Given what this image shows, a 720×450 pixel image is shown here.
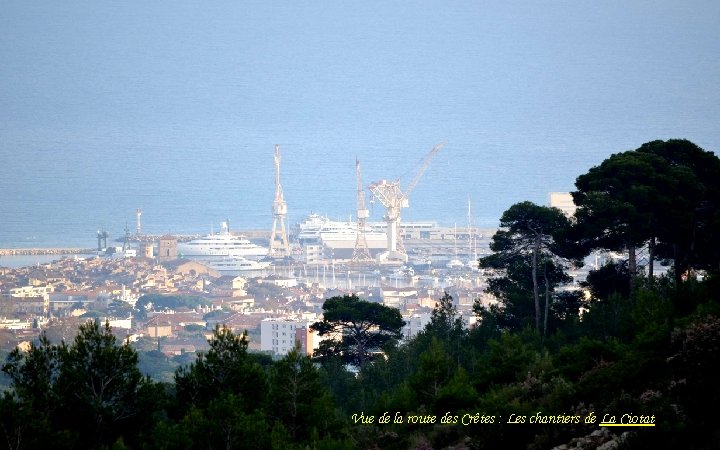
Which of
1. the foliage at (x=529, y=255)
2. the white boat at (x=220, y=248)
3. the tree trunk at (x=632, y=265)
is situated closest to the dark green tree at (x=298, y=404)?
the tree trunk at (x=632, y=265)

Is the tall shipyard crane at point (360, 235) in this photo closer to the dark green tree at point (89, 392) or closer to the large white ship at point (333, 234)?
the large white ship at point (333, 234)

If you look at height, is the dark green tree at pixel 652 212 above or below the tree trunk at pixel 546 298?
above

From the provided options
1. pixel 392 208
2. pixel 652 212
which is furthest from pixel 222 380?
pixel 392 208

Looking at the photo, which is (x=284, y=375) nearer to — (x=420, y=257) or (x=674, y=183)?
(x=674, y=183)

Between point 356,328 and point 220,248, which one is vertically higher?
point 220,248

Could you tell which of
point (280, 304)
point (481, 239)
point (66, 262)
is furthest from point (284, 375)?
point (481, 239)

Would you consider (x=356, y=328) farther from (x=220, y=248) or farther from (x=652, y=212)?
(x=220, y=248)

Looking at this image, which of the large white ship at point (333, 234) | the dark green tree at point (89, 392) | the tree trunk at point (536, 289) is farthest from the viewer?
the large white ship at point (333, 234)
